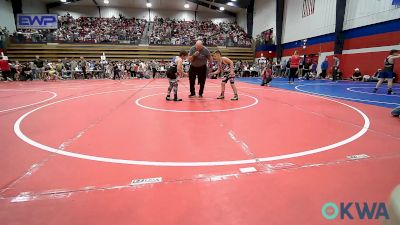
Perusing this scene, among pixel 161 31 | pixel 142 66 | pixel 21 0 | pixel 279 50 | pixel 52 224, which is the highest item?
pixel 21 0

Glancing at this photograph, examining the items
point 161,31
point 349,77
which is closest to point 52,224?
point 349,77

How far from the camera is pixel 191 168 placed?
267 centimetres

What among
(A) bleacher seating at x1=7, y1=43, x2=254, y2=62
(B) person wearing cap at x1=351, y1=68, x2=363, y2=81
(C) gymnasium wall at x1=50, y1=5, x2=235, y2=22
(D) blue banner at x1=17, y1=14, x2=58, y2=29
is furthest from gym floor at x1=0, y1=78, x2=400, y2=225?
(C) gymnasium wall at x1=50, y1=5, x2=235, y2=22

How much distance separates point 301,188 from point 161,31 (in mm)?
31806

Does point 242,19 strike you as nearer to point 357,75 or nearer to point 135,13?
point 135,13

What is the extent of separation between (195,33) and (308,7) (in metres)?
15.0

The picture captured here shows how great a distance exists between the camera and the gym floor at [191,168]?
193cm

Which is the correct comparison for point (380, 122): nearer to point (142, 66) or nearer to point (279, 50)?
point (142, 66)

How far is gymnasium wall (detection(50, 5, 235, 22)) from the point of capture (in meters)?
31.9

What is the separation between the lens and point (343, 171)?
258 centimetres

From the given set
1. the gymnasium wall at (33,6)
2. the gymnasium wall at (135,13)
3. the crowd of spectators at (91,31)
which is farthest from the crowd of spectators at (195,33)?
the gymnasium wall at (33,6)

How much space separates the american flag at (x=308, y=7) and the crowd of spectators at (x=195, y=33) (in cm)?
907

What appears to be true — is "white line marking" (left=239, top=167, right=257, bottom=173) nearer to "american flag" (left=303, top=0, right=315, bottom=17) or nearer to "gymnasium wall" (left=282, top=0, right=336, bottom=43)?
"gymnasium wall" (left=282, top=0, right=336, bottom=43)

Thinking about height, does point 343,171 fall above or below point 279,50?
below
